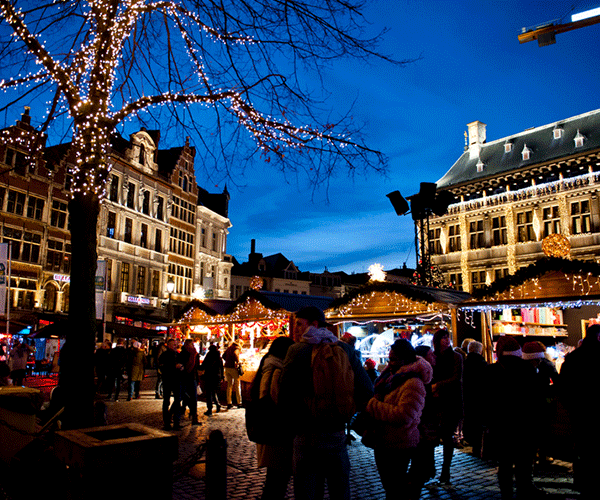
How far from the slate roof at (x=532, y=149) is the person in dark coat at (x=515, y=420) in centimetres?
3027

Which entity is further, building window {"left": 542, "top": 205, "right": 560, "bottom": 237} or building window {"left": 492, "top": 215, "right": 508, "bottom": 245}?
building window {"left": 492, "top": 215, "right": 508, "bottom": 245}

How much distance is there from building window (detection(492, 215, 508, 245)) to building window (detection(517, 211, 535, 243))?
95 centimetres

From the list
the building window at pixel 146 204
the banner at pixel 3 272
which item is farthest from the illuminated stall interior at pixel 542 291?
the building window at pixel 146 204

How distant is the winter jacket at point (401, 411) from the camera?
397cm

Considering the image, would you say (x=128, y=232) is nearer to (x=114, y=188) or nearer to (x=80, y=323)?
(x=114, y=188)

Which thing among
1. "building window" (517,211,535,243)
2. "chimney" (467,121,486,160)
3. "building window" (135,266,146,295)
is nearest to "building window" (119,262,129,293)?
"building window" (135,266,146,295)

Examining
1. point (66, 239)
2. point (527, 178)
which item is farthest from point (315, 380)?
point (527, 178)

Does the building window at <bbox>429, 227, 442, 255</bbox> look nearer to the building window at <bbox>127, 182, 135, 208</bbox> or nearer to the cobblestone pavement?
the building window at <bbox>127, 182, 135, 208</bbox>

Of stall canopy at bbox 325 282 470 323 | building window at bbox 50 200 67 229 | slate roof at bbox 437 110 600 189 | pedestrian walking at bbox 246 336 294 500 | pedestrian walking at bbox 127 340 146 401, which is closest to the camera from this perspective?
pedestrian walking at bbox 246 336 294 500

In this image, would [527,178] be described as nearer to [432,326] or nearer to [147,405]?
[432,326]

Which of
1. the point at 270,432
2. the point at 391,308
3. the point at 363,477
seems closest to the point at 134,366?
the point at 391,308

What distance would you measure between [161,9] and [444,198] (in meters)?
10.6

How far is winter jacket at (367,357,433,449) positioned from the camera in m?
3.97

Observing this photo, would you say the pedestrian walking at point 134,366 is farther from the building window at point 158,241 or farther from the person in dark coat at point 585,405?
the building window at point 158,241
